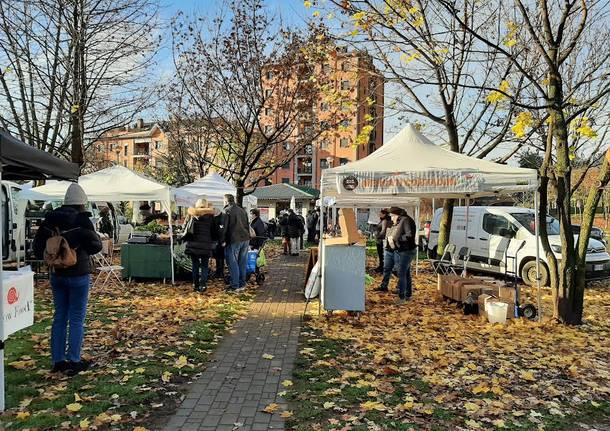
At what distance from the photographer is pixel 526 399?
4.89m

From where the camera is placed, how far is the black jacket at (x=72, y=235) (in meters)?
5.21

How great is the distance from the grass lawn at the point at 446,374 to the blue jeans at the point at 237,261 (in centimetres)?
299

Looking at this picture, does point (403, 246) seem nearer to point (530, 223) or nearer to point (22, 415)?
point (530, 223)

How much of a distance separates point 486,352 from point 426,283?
6.16 m

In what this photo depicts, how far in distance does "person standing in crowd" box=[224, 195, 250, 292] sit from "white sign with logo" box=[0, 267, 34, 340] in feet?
18.3

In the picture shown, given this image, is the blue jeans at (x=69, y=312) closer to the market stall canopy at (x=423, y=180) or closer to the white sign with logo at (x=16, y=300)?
the white sign with logo at (x=16, y=300)

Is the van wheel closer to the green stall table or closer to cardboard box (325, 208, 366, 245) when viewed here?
cardboard box (325, 208, 366, 245)

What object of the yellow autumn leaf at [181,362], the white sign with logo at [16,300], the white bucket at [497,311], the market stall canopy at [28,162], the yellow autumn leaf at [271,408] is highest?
the market stall canopy at [28,162]

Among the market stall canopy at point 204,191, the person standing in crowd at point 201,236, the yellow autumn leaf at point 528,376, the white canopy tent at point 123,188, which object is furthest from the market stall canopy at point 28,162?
the market stall canopy at point 204,191

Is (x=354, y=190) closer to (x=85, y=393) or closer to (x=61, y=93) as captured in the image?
(x=85, y=393)

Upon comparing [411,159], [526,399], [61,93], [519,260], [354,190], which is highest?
[61,93]

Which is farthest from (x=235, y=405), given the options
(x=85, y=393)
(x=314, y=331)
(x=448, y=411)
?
(x=314, y=331)

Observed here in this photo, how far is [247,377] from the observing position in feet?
17.6

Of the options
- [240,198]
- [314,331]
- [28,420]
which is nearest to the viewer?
[28,420]
